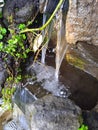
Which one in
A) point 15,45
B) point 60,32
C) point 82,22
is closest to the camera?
point 82,22

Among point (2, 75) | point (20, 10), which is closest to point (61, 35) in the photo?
point (20, 10)

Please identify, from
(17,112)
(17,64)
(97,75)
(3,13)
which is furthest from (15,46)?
(97,75)

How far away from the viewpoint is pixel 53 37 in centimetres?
514

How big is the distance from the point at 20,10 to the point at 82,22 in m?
1.45

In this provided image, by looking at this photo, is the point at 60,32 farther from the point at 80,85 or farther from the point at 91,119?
the point at 91,119

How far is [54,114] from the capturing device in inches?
163

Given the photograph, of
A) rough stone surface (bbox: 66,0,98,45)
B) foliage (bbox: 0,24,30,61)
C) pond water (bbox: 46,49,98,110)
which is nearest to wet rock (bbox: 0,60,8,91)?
foliage (bbox: 0,24,30,61)

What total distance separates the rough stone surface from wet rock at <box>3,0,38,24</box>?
1.10 meters

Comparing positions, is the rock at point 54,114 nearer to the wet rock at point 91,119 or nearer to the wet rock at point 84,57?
the wet rock at point 91,119

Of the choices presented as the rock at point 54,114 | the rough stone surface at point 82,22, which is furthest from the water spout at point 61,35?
the rock at point 54,114

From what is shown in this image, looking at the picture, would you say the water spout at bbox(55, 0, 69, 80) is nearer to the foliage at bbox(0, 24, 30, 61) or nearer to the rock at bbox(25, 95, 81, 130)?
the foliage at bbox(0, 24, 30, 61)

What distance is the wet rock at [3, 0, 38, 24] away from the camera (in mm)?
5371

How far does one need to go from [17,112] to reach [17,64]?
0.76m

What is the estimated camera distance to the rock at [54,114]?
4.04m
